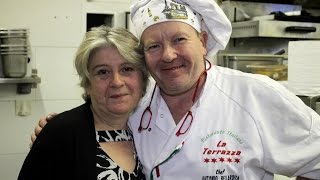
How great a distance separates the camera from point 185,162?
1376 mm

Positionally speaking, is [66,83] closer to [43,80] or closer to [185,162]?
[43,80]


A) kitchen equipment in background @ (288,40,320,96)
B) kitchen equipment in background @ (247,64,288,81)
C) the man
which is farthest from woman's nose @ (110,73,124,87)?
kitchen equipment in background @ (247,64,288,81)

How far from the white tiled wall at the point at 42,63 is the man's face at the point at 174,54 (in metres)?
1.51

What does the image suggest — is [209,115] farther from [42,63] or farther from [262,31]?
[42,63]

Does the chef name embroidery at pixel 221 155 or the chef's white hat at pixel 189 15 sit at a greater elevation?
the chef's white hat at pixel 189 15

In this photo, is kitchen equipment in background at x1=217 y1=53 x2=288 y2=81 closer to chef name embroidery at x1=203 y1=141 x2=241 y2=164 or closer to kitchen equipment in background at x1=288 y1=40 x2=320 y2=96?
kitchen equipment in background at x1=288 y1=40 x2=320 y2=96

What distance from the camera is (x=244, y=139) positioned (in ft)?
4.47

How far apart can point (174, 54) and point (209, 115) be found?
0.26 meters

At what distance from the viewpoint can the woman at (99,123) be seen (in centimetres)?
136

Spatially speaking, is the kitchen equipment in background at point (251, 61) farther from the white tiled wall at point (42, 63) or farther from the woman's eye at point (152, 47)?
the woman's eye at point (152, 47)

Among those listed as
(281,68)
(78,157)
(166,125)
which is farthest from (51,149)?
(281,68)

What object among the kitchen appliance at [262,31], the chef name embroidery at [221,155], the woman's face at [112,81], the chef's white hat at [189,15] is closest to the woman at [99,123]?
the woman's face at [112,81]

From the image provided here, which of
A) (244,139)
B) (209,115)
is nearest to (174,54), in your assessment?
(209,115)

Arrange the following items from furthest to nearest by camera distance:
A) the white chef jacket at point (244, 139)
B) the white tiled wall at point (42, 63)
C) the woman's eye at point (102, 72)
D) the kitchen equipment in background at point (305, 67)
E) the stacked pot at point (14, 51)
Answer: the white tiled wall at point (42, 63)
the stacked pot at point (14, 51)
the kitchen equipment in background at point (305, 67)
the woman's eye at point (102, 72)
the white chef jacket at point (244, 139)
